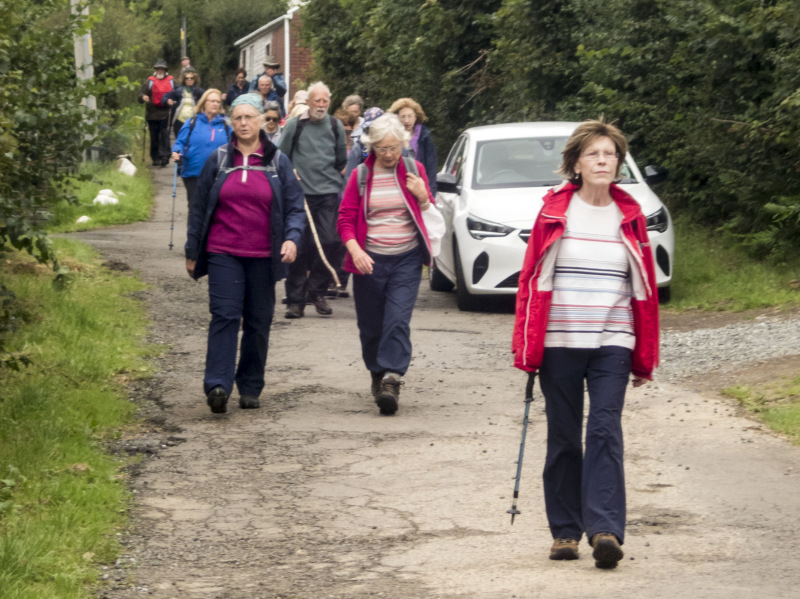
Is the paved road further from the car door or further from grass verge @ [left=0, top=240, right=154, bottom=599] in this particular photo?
the car door

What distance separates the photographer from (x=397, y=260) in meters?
8.58

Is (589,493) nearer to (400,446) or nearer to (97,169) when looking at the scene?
(400,446)

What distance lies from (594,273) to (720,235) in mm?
10339

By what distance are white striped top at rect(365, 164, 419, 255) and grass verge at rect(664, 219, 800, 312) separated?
15.6 ft

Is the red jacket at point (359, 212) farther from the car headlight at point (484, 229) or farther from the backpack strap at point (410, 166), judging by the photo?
the car headlight at point (484, 229)

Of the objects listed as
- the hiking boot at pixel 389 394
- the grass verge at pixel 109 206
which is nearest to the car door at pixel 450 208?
the hiking boot at pixel 389 394

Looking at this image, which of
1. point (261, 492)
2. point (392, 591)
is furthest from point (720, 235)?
point (392, 591)

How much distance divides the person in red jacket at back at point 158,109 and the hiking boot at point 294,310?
16424mm

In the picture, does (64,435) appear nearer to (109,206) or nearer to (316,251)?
(316,251)

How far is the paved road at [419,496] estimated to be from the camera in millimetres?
5148

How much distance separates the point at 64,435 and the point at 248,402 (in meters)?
1.53

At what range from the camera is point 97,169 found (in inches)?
982

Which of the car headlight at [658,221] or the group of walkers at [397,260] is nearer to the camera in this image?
the group of walkers at [397,260]

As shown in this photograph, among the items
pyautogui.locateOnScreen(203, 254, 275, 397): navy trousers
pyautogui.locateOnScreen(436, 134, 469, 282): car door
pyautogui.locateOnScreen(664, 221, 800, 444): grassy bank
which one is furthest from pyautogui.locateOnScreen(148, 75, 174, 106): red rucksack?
pyautogui.locateOnScreen(203, 254, 275, 397): navy trousers
